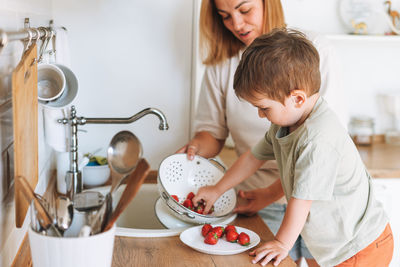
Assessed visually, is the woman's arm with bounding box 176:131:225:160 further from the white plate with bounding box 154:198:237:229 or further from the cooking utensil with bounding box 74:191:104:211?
the cooking utensil with bounding box 74:191:104:211

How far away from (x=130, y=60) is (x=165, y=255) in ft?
3.57

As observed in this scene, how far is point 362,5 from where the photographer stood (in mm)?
2406

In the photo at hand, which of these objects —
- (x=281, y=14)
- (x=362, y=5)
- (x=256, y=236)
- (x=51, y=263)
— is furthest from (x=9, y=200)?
(x=362, y=5)

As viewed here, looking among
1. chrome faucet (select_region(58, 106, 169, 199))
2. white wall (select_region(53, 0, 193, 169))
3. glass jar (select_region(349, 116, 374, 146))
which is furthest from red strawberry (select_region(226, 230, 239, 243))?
glass jar (select_region(349, 116, 374, 146))

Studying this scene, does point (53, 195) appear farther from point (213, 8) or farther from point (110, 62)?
point (213, 8)

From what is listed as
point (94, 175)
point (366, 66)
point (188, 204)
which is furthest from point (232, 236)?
point (366, 66)

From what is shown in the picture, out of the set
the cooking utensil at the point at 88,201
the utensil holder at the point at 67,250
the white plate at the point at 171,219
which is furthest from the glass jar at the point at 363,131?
the utensil holder at the point at 67,250

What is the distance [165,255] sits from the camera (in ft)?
3.87

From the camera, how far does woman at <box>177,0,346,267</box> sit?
1551mm

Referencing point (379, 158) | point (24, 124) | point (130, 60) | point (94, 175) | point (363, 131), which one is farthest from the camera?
point (363, 131)

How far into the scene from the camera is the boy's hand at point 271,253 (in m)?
1.13

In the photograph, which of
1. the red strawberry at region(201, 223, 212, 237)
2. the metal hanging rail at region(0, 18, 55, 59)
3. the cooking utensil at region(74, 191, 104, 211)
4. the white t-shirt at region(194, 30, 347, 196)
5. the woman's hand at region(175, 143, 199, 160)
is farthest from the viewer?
the white t-shirt at region(194, 30, 347, 196)

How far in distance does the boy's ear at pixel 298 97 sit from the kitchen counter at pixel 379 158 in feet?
2.88

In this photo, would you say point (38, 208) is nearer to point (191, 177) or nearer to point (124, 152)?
point (124, 152)
